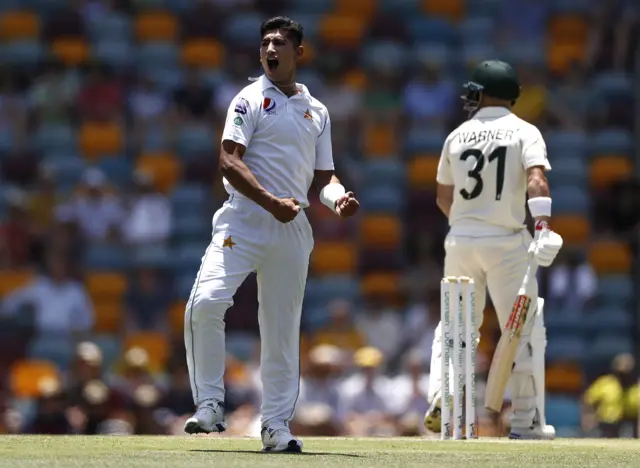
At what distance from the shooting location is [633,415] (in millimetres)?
11539

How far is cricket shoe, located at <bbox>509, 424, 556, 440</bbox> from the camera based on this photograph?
7863 millimetres

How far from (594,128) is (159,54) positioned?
442 cm

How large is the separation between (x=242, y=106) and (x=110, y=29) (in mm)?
9035

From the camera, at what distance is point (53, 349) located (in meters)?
12.8

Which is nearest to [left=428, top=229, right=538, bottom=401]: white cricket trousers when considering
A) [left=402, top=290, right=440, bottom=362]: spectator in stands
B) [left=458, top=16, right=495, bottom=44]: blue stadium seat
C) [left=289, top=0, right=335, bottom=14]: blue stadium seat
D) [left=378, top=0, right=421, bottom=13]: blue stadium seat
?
[left=402, top=290, right=440, bottom=362]: spectator in stands

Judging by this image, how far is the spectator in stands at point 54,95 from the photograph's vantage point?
14414 mm

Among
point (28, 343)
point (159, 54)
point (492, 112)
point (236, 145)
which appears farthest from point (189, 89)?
point (236, 145)

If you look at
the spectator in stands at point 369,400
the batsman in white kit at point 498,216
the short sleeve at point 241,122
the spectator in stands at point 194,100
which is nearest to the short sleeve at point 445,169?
the batsman in white kit at point 498,216

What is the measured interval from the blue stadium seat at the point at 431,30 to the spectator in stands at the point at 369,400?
4.28 m

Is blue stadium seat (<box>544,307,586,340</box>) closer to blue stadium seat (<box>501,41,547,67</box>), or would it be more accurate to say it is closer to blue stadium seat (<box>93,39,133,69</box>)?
blue stadium seat (<box>501,41,547,67</box>)

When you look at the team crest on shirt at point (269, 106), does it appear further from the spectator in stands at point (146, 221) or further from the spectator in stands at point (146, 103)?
the spectator in stands at point (146, 103)

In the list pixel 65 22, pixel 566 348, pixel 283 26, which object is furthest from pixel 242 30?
pixel 283 26

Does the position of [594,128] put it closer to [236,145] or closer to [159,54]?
[159,54]

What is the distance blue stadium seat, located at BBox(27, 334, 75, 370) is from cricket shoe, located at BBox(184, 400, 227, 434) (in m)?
6.92
